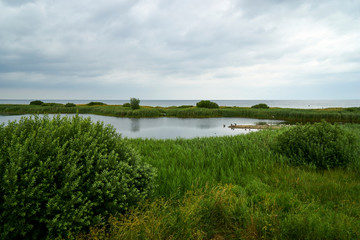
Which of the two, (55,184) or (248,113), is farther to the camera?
(248,113)

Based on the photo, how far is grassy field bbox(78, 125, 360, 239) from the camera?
297cm

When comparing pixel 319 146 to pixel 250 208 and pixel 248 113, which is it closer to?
pixel 250 208

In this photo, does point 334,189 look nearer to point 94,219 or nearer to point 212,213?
Answer: point 212,213

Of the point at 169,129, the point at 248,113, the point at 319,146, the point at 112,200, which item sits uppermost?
the point at 248,113

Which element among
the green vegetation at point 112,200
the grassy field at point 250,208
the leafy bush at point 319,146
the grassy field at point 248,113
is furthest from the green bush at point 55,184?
the grassy field at point 248,113

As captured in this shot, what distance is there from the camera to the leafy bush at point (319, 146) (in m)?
6.87

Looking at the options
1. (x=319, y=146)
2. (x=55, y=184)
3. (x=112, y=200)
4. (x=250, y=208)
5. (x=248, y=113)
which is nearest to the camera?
(x=55, y=184)

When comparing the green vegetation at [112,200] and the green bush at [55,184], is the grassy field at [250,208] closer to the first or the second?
the green vegetation at [112,200]

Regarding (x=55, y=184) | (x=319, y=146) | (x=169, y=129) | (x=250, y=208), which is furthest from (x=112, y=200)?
(x=169, y=129)

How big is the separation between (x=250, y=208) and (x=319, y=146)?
503 centimetres

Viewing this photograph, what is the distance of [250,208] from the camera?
11.9 ft

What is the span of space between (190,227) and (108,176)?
1.49 m

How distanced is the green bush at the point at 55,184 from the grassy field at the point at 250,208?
325mm

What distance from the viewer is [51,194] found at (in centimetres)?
265
